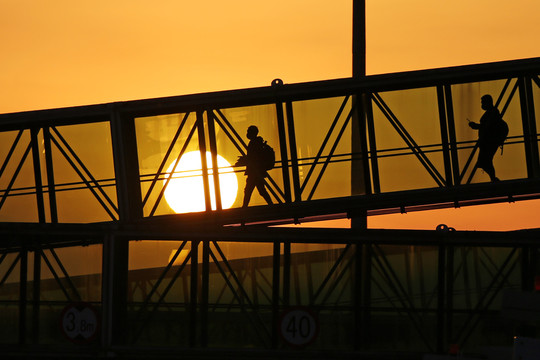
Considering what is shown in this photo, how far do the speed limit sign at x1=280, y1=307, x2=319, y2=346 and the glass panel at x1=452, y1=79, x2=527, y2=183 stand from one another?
20.8 ft

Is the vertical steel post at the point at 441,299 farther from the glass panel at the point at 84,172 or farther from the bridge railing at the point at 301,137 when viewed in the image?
the glass panel at the point at 84,172

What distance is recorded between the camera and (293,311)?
28.1 meters

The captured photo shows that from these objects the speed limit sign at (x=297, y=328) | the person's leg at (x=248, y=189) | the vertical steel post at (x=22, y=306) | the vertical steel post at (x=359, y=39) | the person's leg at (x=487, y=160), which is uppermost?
the vertical steel post at (x=359, y=39)

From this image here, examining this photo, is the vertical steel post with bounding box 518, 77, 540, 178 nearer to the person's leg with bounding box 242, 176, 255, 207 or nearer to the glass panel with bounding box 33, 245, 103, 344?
the person's leg with bounding box 242, 176, 255, 207

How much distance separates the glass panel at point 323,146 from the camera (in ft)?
101

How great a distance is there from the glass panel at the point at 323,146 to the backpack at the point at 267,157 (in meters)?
0.82

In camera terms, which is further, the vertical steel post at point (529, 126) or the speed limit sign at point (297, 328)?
the vertical steel post at point (529, 126)

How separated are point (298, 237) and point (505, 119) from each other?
6.90 m

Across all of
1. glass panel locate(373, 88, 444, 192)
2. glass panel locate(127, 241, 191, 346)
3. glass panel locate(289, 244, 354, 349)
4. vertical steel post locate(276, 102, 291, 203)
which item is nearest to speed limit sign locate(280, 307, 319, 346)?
glass panel locate(289, 244, 354, 349)

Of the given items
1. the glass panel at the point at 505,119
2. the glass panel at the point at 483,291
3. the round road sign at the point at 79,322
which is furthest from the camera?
the glass panel at the point at 505,119

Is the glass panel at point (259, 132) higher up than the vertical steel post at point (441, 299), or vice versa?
the glass panel at point (259, 132)

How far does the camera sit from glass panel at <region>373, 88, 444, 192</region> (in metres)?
30.9

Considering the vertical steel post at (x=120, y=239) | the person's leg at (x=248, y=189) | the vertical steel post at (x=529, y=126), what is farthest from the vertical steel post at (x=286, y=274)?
the vertical steel post at (x=529, y=126)

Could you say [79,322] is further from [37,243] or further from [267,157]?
[267,157]
